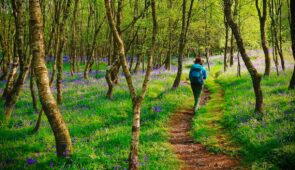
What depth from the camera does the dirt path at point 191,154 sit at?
33.3 feet

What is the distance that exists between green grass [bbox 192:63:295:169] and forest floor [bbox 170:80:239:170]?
294mm

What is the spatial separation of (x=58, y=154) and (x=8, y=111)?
597 cm

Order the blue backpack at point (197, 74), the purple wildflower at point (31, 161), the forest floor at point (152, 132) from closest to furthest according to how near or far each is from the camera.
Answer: the purple wildflower at point (31, 161)
the forest floor at point (152, 132)
the blue backpack at point (197, 74)

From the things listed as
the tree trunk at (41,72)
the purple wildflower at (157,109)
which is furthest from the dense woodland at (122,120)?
the purple wildflower at (157,109)

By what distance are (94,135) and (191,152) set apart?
3971mm

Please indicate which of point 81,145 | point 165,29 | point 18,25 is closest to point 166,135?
point 81,145

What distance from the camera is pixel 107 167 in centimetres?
927

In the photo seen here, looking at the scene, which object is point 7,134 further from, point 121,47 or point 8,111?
point 121,47

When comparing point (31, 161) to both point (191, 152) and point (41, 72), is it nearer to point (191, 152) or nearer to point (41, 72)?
point (41, 72)

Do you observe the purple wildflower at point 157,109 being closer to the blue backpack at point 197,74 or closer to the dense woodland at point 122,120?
Answer: the dense woodland at point 122,120

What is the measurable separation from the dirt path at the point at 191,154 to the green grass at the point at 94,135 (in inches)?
14.7

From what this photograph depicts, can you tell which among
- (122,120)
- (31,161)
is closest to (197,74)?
(122,120)

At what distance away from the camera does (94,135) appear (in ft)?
41.7

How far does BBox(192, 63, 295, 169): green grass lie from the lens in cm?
920
